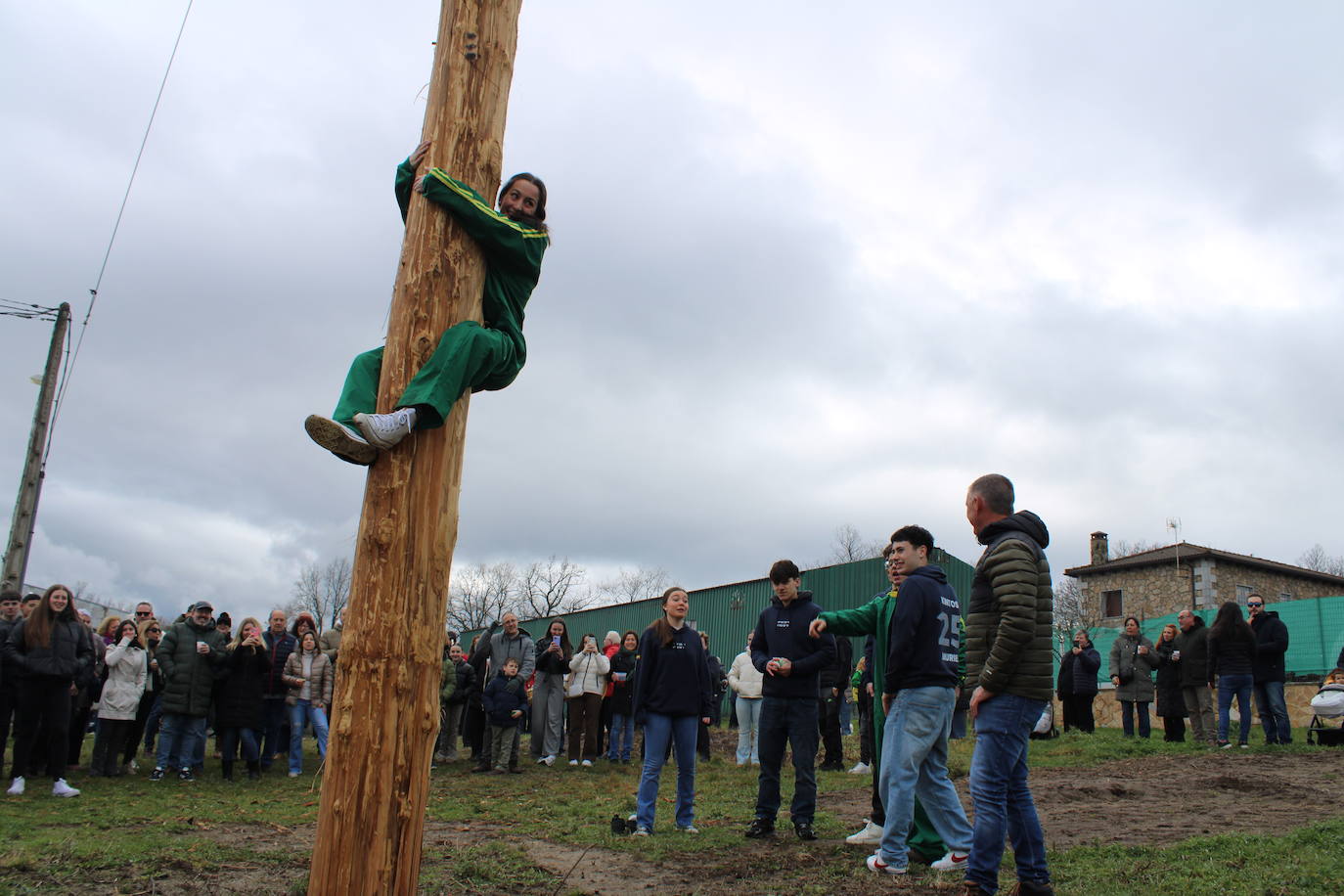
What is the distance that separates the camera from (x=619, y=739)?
13836 millimetres

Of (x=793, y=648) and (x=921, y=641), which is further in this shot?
(x=793, y=648)

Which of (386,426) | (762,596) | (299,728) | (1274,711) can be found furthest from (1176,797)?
(762,596)

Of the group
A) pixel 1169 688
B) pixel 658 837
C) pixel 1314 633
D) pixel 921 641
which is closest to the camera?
pixel 921 641

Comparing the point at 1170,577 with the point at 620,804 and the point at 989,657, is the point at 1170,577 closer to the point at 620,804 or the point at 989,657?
the point at 620,804

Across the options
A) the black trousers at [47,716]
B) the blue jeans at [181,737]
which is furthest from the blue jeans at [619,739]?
the black trousers at [47,716]

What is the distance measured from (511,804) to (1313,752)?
9818 millimetres

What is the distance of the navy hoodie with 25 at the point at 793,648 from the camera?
706 cm

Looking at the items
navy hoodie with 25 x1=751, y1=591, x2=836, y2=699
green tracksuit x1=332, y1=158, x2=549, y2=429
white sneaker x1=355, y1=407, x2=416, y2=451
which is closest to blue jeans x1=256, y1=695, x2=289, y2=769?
navy hoodie with 25 x1=751, y1=591, x2=836, y2=699

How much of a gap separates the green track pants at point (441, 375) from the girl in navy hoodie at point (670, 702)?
4100 millimetres

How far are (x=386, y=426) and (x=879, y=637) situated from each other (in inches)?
172

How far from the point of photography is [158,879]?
5.24 metres

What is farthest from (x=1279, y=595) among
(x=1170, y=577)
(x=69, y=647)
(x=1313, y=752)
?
(x=69, y=647)

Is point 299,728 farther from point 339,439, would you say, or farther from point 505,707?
point 339,439

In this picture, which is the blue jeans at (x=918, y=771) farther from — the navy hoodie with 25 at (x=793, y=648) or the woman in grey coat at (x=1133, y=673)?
the woman in grey coat at (x=1133, y=673)
